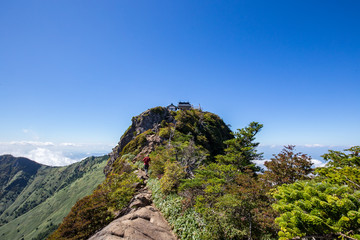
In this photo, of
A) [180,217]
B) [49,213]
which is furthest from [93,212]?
[49,213]

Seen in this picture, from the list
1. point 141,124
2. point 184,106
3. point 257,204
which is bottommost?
point 257,204

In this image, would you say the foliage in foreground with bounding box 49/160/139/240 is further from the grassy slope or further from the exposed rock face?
the grassy slope

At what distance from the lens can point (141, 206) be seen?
10.2 metres

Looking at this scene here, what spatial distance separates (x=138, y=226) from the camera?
24.2 feet

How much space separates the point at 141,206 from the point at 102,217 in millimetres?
2428

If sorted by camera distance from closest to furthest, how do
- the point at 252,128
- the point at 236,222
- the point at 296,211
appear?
the point at 296,211 < the point at 236,222 < the point at 252,128

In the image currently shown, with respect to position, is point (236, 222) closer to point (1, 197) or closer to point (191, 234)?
point (191, 234)

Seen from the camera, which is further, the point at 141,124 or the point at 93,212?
the point at 141,124

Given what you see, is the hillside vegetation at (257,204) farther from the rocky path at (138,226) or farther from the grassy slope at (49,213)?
the grassy slope at (49,213)

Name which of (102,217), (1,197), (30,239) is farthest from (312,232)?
(1,197)

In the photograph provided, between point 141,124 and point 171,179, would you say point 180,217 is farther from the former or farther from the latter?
point 141,124

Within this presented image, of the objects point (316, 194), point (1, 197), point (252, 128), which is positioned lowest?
point (1, 197)

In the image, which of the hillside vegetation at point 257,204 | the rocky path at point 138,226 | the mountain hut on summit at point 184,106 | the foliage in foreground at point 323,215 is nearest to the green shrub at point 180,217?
the hillside vegetation at point 257,204

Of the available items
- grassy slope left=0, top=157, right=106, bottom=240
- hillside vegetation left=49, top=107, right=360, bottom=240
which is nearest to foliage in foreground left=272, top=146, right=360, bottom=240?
hillside vegetation left=49, top=107, right=360, bottom=240
